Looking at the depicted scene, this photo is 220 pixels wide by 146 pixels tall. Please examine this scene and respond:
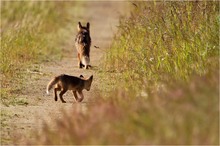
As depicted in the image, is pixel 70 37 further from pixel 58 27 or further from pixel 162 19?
pixel 162 19

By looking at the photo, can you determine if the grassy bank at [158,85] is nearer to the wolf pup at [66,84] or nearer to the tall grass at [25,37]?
the wolf pup at [66,84]

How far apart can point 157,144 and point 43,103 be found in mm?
5151

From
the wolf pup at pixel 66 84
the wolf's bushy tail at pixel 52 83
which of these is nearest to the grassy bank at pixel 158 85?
the wolf pup at pixel 66 84

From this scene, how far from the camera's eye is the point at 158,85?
877cm

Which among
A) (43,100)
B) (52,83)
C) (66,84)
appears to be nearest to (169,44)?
(66,84)

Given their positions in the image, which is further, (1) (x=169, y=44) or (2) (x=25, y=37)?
(2) (x=25, y=37)

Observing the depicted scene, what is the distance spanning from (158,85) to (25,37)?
825 cm

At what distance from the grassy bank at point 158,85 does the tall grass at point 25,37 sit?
128cm

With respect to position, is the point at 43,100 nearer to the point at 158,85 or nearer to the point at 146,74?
the point at 146,74

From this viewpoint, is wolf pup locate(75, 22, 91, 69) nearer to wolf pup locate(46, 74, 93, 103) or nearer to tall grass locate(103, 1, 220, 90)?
tall grass locate(103, 1, 220, 90)

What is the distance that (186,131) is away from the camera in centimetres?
617

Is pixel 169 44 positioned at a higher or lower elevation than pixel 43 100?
higher

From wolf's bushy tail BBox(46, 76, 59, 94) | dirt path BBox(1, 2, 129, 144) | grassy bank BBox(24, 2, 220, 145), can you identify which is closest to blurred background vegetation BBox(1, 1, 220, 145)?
grassy bank BBox(24, 2, 220, 145)

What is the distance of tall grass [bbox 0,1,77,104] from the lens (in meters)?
13.1
